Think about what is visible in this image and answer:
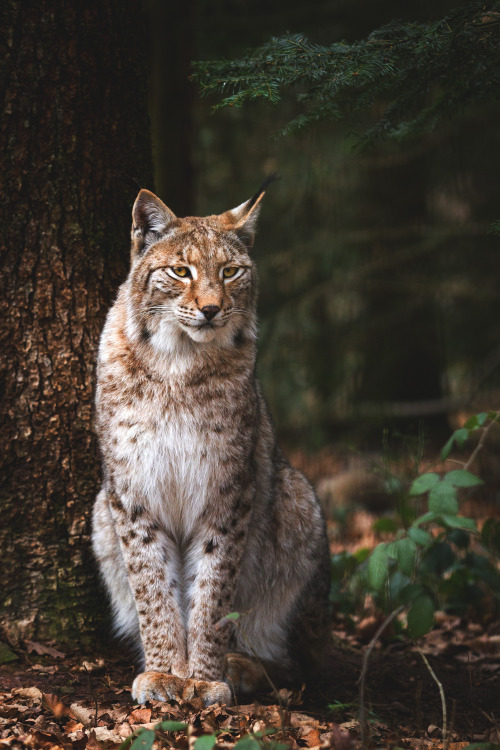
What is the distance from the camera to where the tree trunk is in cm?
341

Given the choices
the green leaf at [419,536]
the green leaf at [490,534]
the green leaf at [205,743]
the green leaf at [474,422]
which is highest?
the green leaf at [474,422]

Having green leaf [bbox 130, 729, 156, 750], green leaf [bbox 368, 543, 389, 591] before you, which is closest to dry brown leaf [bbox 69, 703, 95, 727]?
green leaf [bbox 130, 729, 156, 750]

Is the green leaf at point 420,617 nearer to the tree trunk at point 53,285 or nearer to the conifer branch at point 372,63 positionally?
the tree trunk at point 53,285

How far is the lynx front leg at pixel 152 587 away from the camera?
3.15 meters

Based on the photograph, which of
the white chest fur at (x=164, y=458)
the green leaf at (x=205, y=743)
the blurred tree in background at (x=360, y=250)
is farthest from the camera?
the blurred tree in background at (x=360, y=250)

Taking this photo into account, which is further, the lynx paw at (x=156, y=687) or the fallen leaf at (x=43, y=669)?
the fallen leaf at (x=43, y=669)

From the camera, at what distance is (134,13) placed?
3740mm

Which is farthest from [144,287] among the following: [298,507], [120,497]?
[298,507]

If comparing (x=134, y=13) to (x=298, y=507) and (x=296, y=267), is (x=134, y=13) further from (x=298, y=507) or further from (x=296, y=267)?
(x=296, y=267)

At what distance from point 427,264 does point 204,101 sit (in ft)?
10.4

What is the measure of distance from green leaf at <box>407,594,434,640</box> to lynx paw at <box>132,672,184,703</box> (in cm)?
100

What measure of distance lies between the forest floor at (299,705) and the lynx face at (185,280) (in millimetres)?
1519

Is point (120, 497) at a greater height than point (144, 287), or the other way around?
point (144, 287)

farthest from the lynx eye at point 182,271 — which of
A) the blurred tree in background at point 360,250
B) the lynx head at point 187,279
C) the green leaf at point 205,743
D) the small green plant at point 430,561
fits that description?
the blurred tree in background at point 360,250
